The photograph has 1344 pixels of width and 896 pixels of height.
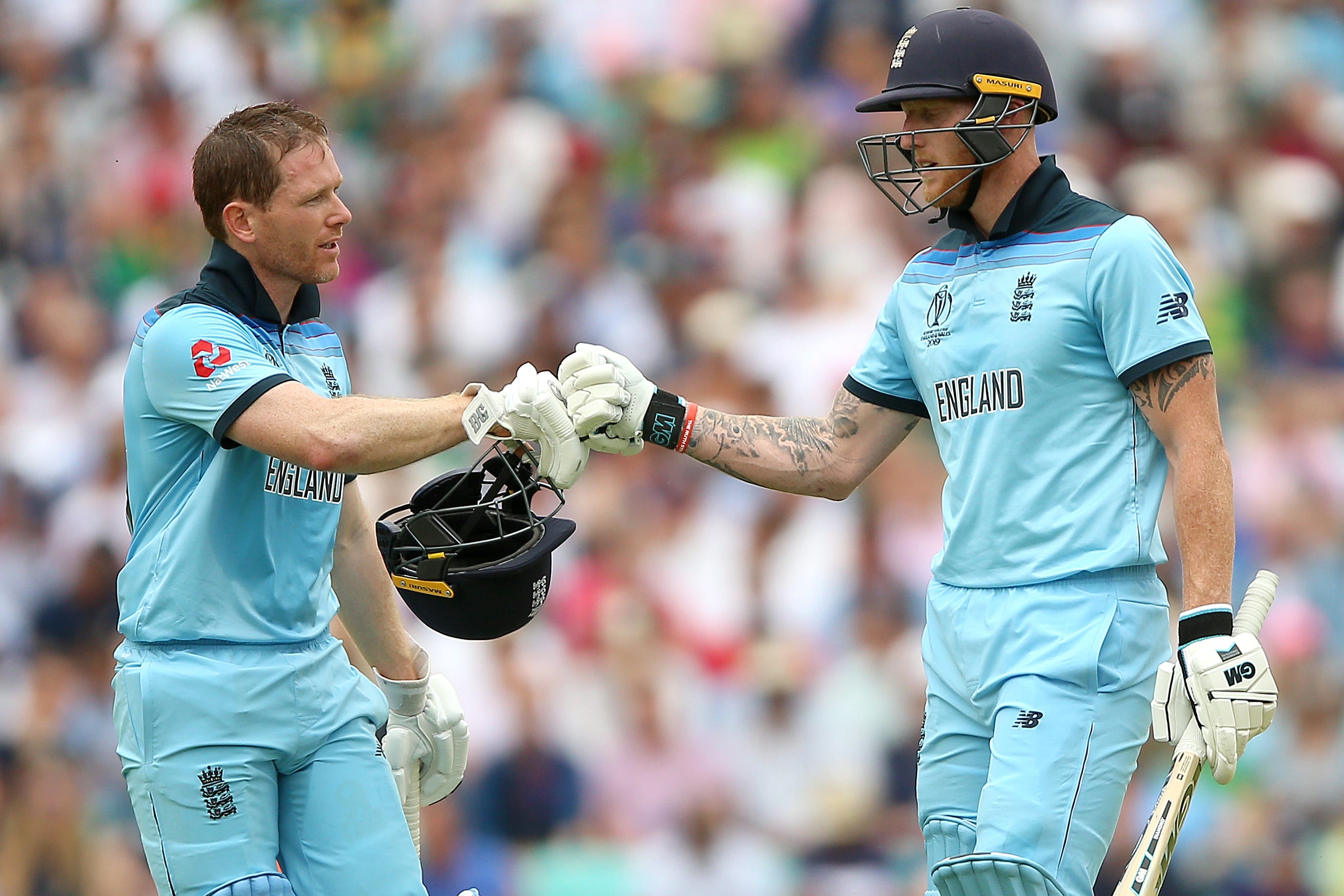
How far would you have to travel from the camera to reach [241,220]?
395cm

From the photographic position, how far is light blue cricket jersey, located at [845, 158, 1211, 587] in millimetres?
3748

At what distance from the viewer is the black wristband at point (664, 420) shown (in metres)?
4.52

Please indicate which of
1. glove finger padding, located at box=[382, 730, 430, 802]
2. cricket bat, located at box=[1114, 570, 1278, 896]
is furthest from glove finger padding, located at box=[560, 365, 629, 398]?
cricket bat, located at box=[1114, 570, 1278, 896]

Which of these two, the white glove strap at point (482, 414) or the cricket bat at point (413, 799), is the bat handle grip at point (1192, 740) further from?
the cricket bat at point (413, 799)

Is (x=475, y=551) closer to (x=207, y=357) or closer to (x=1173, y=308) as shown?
(x=207, y=357)

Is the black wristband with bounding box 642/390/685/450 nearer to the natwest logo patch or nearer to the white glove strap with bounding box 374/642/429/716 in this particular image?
the white glove strap with bounding box 374/642/429/716

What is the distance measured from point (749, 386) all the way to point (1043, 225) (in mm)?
3867

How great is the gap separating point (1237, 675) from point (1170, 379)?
69 cm

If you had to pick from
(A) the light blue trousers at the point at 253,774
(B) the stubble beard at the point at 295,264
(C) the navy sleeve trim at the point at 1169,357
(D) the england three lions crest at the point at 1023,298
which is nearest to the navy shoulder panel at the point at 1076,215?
(D) the england three lions crest at the point at 1023,298

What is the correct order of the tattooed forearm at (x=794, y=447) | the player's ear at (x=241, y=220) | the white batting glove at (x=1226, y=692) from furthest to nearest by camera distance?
the tattooed forearm at (x=794, y=447) < the player's ear at (x=241, y=220) < the white batting glove at (x=1226, y=692)

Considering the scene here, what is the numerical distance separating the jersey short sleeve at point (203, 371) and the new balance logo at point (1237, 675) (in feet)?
7.35

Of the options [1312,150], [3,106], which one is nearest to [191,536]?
[1312,150]

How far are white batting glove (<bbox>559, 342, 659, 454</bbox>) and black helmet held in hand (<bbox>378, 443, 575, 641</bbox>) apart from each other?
0.20 meters

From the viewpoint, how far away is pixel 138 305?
9047 millimetres
